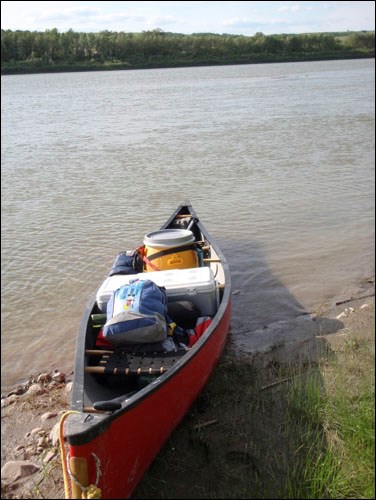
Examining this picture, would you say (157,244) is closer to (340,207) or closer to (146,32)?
(340,207)

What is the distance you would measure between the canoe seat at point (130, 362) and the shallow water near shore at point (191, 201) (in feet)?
4.50

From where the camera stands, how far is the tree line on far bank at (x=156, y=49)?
51688mm

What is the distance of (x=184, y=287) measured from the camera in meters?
5.47

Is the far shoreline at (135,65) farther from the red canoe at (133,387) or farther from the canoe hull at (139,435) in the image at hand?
the canoe hull at (139,435)

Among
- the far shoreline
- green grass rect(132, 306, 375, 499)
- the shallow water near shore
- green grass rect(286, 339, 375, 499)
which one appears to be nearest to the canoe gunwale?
green grass rect(132, 306, 375, 499)

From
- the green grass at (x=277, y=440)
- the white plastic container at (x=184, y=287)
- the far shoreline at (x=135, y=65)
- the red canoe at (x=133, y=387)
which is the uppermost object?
the far shoreline at (x=135, y=65)

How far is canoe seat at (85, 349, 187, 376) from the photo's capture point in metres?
4.39

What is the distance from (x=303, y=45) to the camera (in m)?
63.4

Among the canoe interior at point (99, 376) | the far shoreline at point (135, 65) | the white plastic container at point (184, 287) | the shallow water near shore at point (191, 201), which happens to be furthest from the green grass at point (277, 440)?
the far shoreline at point (135, 65)

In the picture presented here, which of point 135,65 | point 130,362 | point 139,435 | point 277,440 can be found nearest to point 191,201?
point 130,362

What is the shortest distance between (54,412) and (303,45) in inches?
2566

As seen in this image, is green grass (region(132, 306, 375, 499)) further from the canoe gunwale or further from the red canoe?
the canoe gunwale

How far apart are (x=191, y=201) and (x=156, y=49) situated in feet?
173

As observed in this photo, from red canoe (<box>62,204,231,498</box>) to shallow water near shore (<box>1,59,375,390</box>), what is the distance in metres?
1.10
